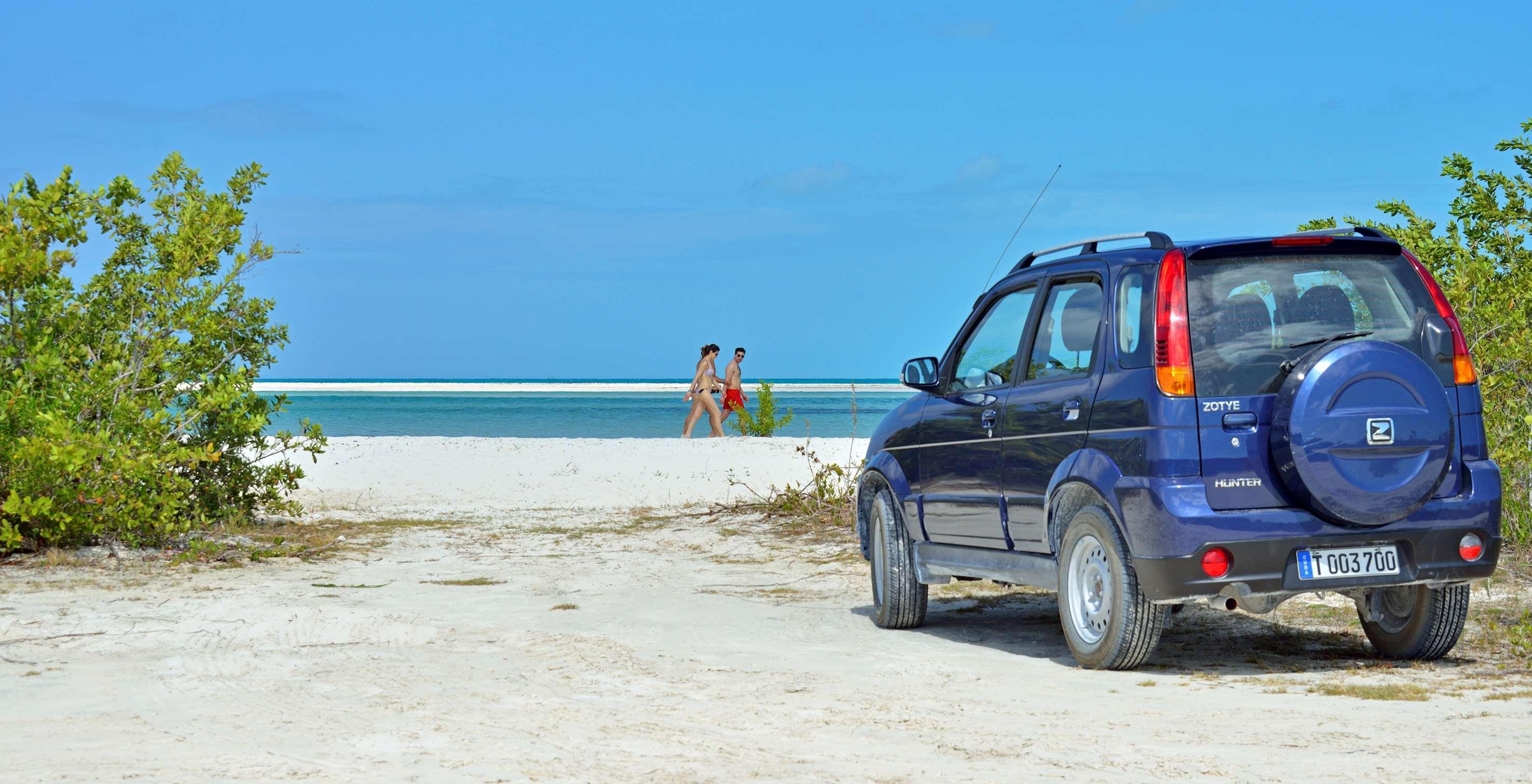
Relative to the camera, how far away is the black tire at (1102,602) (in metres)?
6.66

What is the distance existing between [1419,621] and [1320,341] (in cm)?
Answer: 155

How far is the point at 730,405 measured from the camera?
25688mm

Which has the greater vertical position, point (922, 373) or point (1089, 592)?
point (922, 373)

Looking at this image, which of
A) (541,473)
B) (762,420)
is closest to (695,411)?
(762,420)

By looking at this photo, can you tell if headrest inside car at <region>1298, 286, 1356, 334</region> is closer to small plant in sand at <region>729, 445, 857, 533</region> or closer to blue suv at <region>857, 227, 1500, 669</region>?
blue suv at <region>857, 227, 1500, 669</region>

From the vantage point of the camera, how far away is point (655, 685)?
660 cm

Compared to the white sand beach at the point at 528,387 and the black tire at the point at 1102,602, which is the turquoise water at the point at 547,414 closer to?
the white sand beach at the point at 528,387

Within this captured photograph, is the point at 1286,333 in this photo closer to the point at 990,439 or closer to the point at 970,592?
the point at 990,439

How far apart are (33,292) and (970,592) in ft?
24.5

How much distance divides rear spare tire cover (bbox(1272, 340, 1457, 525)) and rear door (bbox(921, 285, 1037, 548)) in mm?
1749

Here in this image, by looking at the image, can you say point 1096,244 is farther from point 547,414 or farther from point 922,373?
point 547,414

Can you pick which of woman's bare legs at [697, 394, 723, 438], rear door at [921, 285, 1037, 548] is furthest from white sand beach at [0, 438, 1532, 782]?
woman's bare legs at [697, 394, 723, 438]

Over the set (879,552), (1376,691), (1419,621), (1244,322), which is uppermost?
(1244,322)

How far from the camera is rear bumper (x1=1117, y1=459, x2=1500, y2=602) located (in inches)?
249
